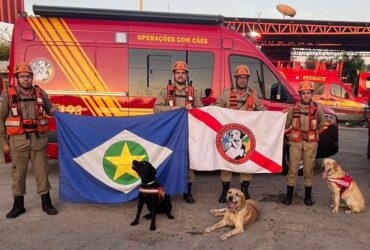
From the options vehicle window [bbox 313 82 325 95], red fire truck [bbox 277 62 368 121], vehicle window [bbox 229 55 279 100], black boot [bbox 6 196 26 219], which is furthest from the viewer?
vehicle window [bbox 313 82 325 95]

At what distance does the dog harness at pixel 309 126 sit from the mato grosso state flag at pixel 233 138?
19 centimetres

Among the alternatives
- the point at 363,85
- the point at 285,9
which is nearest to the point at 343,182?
the point at 363,85

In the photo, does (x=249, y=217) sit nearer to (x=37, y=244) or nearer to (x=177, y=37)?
(x=37, y=244)

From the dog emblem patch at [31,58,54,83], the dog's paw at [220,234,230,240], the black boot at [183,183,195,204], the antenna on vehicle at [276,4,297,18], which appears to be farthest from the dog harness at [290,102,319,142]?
the antenna on vehicle at [276,4,297,18]

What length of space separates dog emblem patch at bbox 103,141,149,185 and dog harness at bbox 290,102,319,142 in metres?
2.15

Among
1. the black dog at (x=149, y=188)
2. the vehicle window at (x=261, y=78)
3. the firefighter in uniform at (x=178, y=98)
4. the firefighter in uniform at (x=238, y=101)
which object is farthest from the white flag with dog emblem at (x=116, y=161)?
the vehicle window at (x=261, y=78)

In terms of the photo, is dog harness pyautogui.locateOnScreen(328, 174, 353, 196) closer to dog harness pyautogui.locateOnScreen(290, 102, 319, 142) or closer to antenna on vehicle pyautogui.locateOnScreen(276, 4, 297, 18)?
dog harness pyautogui.locateOnScreen(290, 102, 319, 142)

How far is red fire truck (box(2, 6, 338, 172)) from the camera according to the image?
254 inches

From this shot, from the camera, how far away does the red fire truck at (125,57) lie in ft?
21.2

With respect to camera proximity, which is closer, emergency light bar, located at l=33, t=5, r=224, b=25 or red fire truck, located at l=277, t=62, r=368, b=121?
emergency light bar, located at l=33, t=5, r=224, b=25

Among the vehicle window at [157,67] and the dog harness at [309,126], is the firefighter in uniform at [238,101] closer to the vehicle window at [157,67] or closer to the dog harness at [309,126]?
the dog harness at [309,126]

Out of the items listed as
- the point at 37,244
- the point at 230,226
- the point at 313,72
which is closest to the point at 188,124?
the point at 230,226

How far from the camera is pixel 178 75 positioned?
5.53 meters

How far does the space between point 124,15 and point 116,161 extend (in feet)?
8.91
